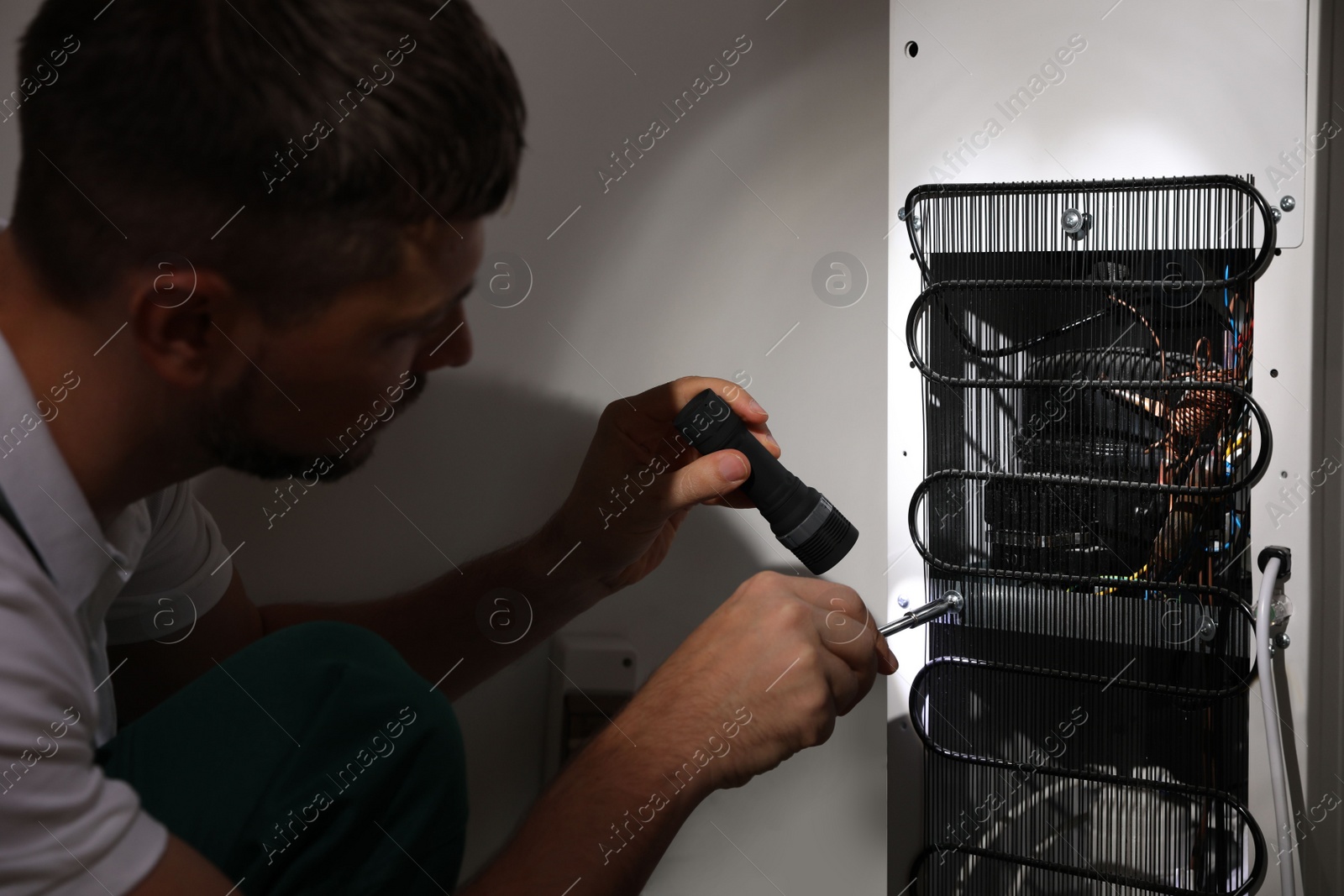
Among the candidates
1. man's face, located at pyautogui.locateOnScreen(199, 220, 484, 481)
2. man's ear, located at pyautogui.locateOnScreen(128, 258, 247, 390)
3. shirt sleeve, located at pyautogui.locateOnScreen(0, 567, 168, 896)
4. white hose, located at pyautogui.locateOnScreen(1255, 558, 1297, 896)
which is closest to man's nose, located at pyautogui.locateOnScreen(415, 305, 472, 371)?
man's face, located at pyautogui.locateOnScreen(199, 220, 484, 481)

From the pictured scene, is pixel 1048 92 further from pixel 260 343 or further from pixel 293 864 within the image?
pixel 293 864

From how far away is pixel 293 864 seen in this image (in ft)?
1.61

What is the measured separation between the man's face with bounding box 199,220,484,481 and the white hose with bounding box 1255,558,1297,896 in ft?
2.06

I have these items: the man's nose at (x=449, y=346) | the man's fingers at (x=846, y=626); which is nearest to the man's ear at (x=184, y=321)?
the man's nose at (x=449, y=346)

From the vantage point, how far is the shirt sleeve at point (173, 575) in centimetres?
45

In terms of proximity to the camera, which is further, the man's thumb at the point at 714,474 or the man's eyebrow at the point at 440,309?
the man's thumb at the point at 714,474

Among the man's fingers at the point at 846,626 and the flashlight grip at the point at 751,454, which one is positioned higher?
the flashlight grip at the point at 751,454

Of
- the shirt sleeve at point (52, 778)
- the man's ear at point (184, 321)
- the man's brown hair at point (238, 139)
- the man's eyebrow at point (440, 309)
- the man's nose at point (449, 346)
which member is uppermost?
the man's brown hair at point (238, 139)

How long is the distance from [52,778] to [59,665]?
0.05m

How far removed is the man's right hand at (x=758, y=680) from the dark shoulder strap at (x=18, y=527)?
0.35 m

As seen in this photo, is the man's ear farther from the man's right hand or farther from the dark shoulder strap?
the man's right hand

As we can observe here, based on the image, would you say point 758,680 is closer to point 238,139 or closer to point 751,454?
point 751,454

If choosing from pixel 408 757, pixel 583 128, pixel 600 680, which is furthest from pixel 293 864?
pixel 583 128

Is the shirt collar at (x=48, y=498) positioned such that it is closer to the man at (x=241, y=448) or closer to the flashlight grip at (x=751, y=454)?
the man at (x=241, y=448)
